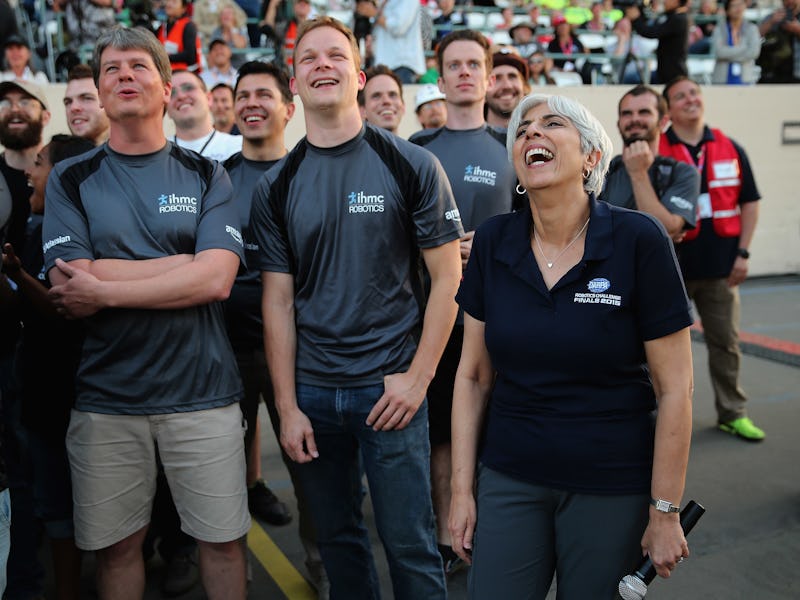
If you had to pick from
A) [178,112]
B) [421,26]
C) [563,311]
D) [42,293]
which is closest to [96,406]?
[42,293]

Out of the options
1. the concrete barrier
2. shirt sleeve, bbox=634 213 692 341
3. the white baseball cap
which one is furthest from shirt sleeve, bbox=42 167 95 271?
the concrete barrier

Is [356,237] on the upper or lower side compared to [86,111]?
lower

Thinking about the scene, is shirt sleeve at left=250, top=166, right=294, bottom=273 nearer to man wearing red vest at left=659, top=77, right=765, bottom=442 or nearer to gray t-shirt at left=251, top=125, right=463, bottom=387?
gray t-shirt at left=251, top=125, right=463, bottom=387

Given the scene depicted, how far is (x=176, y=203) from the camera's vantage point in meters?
2.83

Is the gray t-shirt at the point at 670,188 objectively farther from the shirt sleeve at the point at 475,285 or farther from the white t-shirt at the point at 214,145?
the shirt sleeve at the point at 475,285

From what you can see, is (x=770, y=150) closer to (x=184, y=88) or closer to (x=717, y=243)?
(x=717, y=243)

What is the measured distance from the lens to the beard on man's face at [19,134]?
4164 mm

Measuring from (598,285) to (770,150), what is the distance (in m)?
11.7

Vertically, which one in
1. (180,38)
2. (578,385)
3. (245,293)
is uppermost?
(180,38)

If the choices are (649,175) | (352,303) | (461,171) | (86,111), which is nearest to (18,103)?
(86,111)

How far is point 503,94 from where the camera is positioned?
178 inches

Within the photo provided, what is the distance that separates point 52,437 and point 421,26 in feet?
27.4

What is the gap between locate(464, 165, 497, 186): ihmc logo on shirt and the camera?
3.72m

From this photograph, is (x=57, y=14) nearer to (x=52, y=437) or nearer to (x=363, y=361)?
(x=52, y=437)
